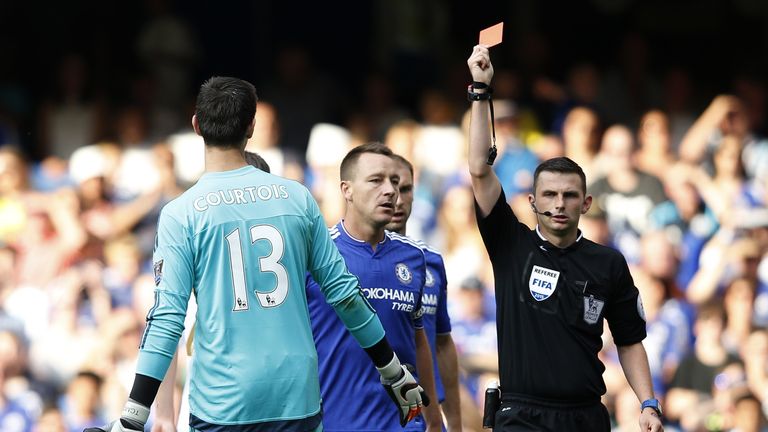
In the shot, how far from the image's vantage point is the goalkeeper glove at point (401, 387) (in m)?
5.67

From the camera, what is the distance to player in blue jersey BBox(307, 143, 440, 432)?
6594mm

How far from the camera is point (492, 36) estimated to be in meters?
6.12

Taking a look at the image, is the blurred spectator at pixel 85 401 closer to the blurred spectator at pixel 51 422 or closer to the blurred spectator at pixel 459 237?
the blurred spectator at pixel 51 422

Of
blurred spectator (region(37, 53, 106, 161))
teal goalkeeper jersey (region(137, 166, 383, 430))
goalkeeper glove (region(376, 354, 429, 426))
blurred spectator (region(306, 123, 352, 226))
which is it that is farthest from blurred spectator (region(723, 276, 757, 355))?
teal goalkeeper jersey (region(137, 166, 383, 430))

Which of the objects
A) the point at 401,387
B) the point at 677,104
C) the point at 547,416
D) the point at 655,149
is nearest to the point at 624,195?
the point at 655,149

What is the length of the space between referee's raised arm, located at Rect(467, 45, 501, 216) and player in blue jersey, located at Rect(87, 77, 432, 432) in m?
1.08

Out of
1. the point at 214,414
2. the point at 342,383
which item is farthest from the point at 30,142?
the point at 214,414

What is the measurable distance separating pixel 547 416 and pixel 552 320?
0.45 meters

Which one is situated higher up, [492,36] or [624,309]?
[492,36]

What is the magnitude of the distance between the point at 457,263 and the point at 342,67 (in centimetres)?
460

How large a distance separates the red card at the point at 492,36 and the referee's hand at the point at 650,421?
1868 mm

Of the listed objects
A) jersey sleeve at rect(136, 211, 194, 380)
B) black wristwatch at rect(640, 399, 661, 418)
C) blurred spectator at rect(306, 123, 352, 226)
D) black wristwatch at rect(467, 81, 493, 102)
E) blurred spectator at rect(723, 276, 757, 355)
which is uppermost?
A: blurred spectator at rect(306, 123, 352, 226)

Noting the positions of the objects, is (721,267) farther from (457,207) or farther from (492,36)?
(492,36)

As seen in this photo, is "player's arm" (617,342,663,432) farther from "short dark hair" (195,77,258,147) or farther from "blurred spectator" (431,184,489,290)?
"blurred spectator" (431,184,489,290)
